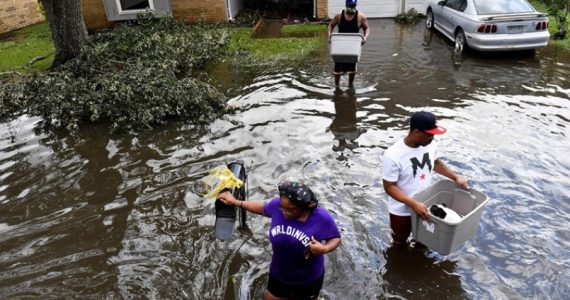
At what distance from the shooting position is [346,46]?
29.9 feet

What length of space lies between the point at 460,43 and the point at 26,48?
1410 cm

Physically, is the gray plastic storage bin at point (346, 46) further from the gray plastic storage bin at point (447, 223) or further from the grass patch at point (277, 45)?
the gray plastic storage bin at point (447, 223)

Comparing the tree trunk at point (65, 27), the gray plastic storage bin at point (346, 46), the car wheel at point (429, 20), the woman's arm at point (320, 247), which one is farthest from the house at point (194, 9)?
the woman's arm at point (320, 247)

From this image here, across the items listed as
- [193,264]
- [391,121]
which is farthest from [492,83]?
[193,264]

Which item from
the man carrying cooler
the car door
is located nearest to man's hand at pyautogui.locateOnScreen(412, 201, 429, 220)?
the man carrying cooler

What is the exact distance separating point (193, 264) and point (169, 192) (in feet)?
5.52

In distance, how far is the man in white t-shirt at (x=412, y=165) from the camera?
4078 millimetres

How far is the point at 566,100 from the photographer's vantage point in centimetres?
911

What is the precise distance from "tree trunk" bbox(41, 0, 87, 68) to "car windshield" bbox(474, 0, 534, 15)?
10461mm

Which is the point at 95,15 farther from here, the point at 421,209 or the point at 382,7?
the point at 421,209

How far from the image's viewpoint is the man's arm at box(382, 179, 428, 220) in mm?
4172

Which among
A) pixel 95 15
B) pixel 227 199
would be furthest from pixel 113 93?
pixel 95 15

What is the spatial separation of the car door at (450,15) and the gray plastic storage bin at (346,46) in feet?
16.5

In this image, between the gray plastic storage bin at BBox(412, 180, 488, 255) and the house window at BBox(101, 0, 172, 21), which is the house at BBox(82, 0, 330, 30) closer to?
the house window at BBox(101, 0, 172, 21)
